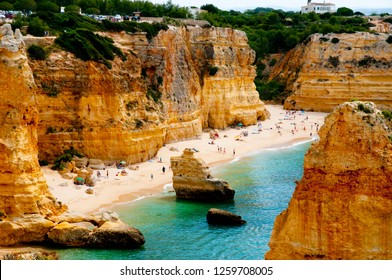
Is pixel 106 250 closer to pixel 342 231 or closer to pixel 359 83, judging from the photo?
pixel 342 231

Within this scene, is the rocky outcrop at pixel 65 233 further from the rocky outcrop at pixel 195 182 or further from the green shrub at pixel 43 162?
the green shrub at pixel 43 162

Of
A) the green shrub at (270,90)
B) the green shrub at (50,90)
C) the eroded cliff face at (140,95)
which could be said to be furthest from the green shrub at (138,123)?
the green shrub at (270,90)

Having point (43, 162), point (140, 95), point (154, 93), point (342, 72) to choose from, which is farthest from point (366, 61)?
point (43, 162)

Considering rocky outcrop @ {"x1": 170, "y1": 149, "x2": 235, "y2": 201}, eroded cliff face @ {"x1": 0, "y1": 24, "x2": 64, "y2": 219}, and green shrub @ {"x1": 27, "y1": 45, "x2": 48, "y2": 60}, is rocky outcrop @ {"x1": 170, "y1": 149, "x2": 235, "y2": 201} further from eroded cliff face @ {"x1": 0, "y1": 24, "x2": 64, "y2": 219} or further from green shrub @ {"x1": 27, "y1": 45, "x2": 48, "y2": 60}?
green shrub @ {"x1": 27, "y1": 45, "x2": 48, "y2": 60}

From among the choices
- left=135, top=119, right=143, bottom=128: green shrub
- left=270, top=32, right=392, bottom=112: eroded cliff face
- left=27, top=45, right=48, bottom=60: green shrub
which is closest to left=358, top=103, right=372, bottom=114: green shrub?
left=27, top=45, right=48, bottom=60: green shrub

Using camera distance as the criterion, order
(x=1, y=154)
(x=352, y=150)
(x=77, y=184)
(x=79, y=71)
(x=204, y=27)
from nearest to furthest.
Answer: (x=352, y=150)
(x=1, y=154)
(x=77, y=184)
(x=79, y=71)
(x=204, y=27)
